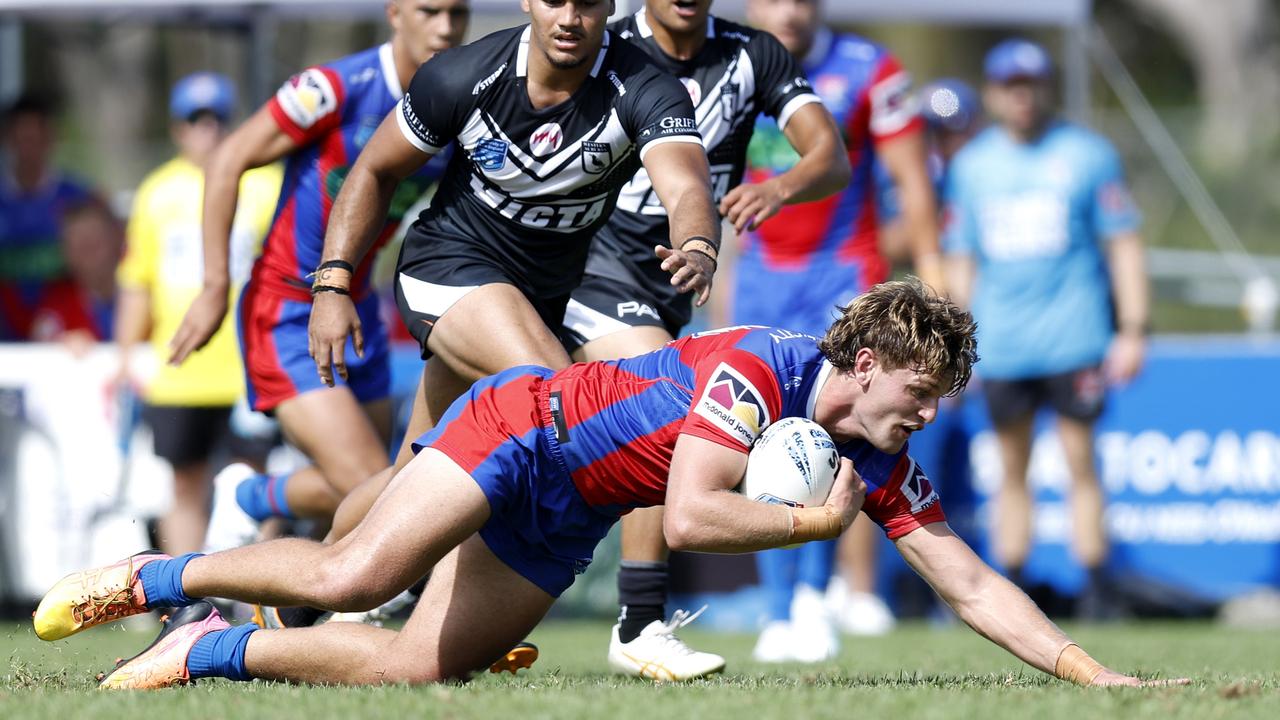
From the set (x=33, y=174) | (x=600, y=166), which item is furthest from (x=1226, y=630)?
(x=33, y=174)

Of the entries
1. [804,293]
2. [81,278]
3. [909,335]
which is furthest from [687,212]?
[81,278]

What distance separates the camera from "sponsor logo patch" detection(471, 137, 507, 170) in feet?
18.4

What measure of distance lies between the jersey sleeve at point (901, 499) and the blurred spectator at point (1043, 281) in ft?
15.8

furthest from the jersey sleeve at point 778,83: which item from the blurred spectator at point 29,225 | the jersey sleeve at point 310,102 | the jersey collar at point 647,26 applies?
the blurred spectator at point 29,225

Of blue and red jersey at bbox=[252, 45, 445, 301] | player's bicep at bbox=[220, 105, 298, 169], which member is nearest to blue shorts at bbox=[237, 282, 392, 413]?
blue and red jersey at bbox=[252, 45, 445, 301]

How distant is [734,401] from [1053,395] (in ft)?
19.0

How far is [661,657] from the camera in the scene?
5.95 m

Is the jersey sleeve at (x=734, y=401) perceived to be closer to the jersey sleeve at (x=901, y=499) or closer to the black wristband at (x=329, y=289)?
the jersey sleeve at (x=901, y=499)

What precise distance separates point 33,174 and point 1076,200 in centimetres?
721

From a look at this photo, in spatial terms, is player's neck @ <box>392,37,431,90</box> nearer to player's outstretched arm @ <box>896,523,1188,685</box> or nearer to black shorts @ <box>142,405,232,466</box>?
player's outstretched arm @ <box>896,523,1188,685</box>

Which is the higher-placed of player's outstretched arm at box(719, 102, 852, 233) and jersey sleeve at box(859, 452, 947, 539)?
player's outstretched arm at box(719, 102, 852, 233)

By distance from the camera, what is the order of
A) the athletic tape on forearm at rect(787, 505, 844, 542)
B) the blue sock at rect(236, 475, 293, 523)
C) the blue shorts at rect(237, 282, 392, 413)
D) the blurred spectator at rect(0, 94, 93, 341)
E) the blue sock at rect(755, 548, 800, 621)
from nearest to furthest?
the athletic tape on forearm at rect(787, 505, 844, 542) < the blue shorts at rect(237, 282, 392, 413) < the blue sock at rect(236, 475, 293, 523) < the blue sock at rect(755, 548, 800, 621) < the blurred spectator at rect(0, 94, 93, 341)

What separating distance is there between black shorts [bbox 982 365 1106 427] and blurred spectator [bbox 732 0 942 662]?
1.32m

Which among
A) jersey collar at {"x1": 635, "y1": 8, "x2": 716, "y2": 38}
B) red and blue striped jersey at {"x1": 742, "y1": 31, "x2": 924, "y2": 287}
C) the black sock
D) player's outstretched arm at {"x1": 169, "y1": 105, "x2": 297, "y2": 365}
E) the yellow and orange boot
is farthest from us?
red and blue striped jersey at {"x1": 742, "y1": 31, "x2": 924, "y2": 287}
